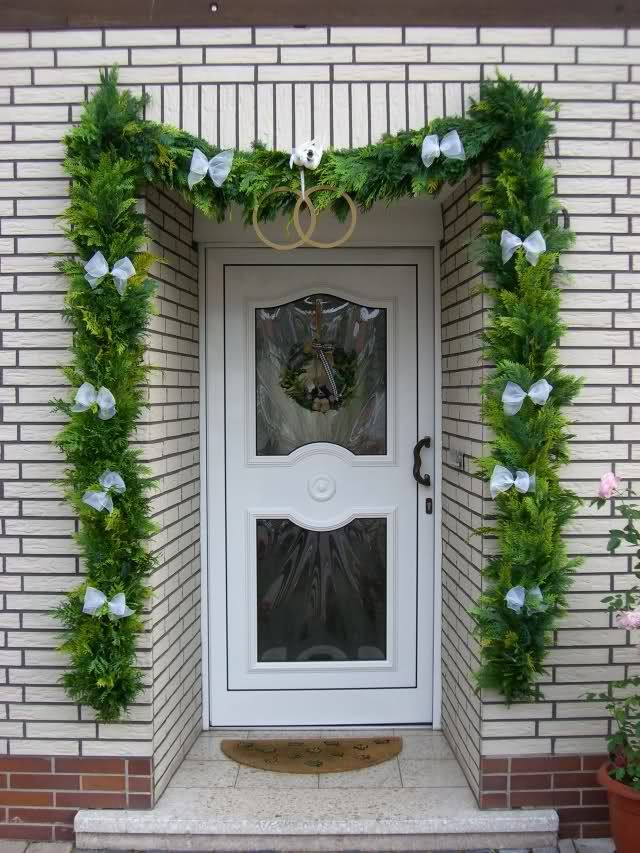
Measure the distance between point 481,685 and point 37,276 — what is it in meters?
2.37

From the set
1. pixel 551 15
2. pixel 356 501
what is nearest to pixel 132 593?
pixel 356 501

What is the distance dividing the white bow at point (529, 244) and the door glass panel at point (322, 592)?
1536 mm

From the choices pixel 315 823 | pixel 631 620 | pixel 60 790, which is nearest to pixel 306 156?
pixel 631 620

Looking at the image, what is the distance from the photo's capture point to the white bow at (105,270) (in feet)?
9.62

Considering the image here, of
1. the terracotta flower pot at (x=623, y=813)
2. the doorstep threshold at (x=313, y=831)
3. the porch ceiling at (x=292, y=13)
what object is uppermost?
the porch ceiling at (x=292, y=13)

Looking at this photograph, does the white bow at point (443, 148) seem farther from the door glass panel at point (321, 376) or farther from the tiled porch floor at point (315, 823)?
the tiled porch floor at point (315, 823)

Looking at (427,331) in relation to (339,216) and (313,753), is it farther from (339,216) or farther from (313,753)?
(313,753)

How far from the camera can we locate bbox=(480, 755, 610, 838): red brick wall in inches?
123

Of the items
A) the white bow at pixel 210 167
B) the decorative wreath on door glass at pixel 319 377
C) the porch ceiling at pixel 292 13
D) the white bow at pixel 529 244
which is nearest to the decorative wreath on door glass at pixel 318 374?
the decorative wreath on door glass at pixel 319 377

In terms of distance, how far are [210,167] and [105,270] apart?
1.80 feet

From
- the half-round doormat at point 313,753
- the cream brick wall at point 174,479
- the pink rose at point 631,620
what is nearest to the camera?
the pink rose at point 631,620

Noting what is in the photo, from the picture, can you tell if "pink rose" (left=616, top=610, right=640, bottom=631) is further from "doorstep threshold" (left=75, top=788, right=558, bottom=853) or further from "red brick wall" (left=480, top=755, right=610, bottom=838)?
"doorstep threshold" (left=75, top=788, right=558, bottom=853)

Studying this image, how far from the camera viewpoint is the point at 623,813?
2869 mm

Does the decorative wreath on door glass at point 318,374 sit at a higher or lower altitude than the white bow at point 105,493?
higher
